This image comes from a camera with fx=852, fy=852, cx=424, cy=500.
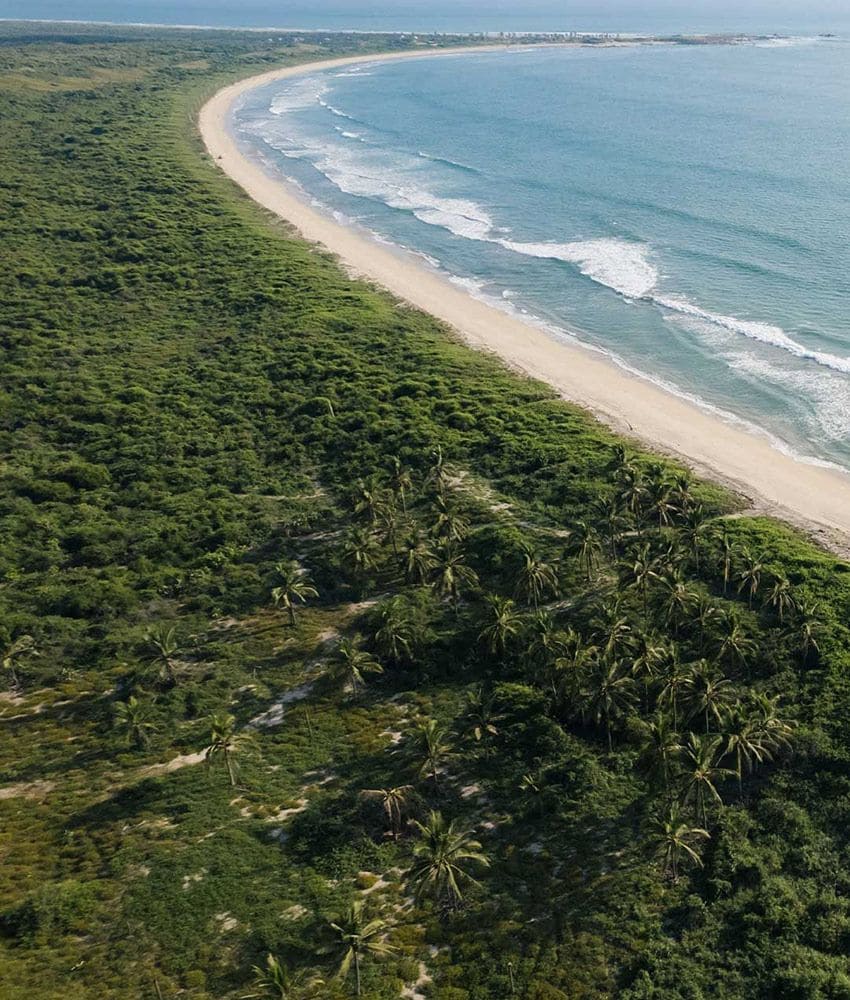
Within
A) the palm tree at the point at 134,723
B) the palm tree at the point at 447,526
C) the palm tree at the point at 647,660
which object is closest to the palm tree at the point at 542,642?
the palm tree at the point at 647,660

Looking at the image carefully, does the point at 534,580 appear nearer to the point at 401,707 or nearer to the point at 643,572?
the point at 643,572

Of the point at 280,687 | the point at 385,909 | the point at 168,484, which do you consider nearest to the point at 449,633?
the point at 280,687

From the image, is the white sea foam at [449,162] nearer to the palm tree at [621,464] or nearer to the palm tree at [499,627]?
the palm tree at [621,464]

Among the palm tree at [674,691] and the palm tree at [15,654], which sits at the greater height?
the palm tree at [674,691]

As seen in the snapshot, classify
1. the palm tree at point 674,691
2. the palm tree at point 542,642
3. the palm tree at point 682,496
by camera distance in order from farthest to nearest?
the palm tree at point 682,496, the palm tree at point 542,642, the palm tree at point 674,691

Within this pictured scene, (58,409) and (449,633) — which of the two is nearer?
(449,633)

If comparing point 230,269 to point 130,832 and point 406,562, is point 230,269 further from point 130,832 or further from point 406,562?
point 130,832

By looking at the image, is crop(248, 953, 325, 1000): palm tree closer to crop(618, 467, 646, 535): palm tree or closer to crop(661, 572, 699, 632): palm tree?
crop(661, 572, 699, 632): palm tree
